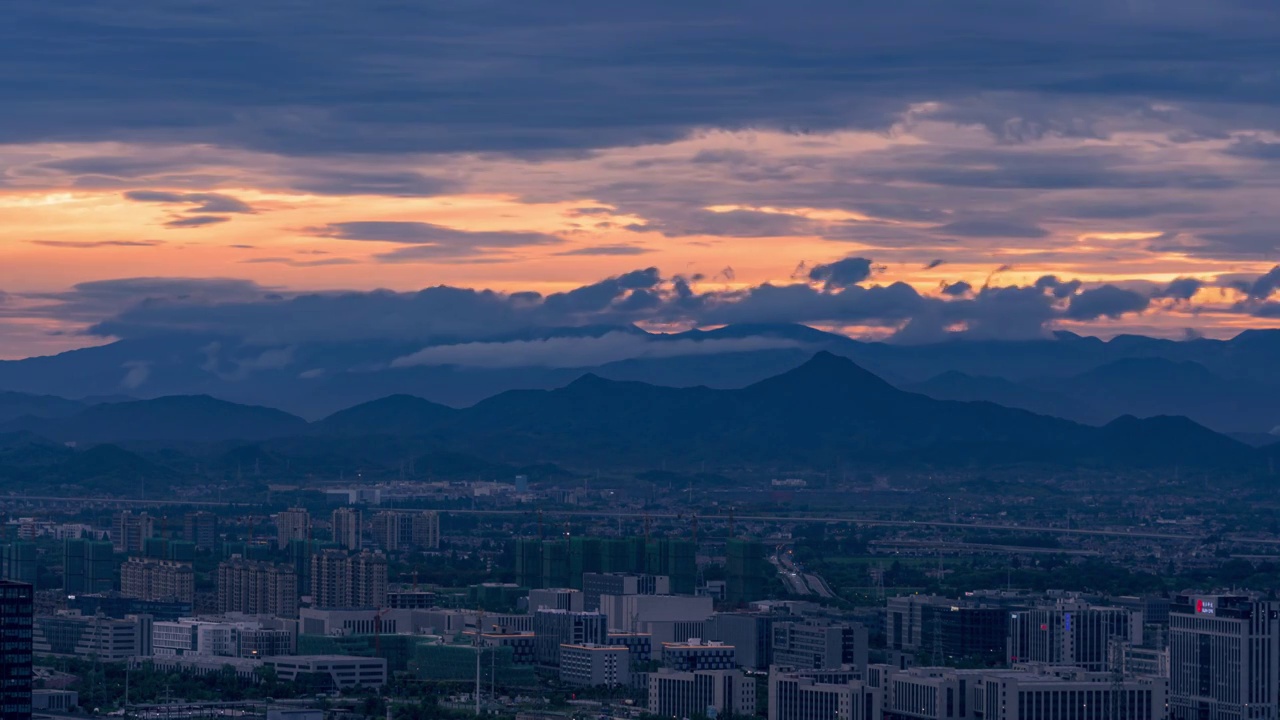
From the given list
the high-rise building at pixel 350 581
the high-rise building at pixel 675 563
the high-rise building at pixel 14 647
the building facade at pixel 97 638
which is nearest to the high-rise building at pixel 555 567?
the high-rise building at pixel 675 563

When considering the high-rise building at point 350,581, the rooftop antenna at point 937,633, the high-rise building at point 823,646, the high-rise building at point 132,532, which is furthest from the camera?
the high-rise building at point 132,532

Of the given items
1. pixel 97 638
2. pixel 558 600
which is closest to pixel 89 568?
pixel 97 638

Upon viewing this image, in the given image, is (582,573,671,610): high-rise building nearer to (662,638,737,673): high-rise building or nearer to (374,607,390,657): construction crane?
(374,607,390,657): construction crane

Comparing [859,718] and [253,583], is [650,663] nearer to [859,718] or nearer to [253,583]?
[859,718]

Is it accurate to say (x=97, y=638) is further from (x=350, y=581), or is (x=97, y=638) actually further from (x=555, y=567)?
(x=555, y=567)

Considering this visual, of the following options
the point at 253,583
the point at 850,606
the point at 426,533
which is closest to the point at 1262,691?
the point at 850,606

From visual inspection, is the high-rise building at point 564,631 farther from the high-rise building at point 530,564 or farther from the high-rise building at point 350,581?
the high-rise building at point 530,564

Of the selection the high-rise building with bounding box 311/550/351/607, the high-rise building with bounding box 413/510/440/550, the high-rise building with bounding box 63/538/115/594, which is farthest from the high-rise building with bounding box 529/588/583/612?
the high-rise building with bounding box 413/510/440/550
